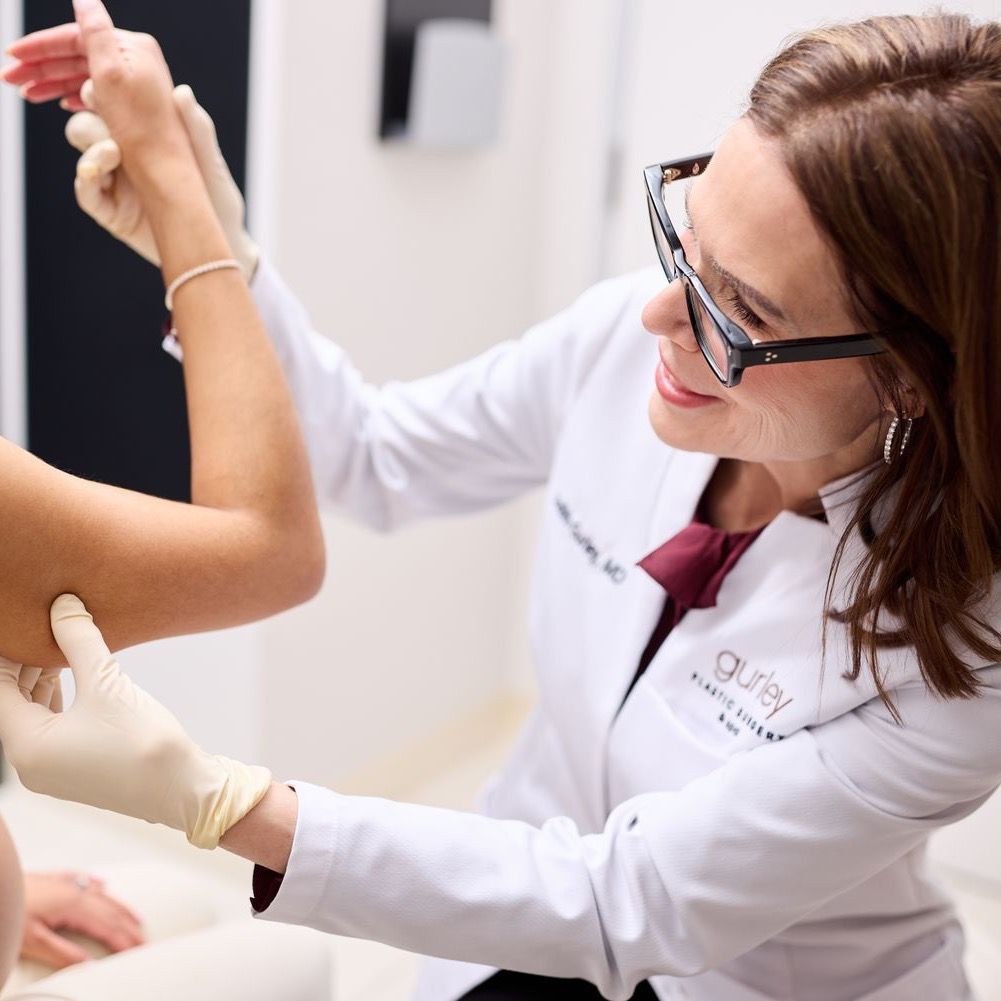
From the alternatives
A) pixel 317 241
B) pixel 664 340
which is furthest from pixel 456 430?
pixel 317 241

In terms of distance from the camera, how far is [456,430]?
1.47 meters

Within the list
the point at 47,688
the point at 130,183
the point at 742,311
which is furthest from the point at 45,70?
the point at 742,311

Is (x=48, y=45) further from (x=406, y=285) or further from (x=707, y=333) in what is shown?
(x=406, y=285)

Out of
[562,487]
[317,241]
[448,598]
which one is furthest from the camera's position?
[448,598]

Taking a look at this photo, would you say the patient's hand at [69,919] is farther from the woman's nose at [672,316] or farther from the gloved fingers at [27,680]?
the woman's nose at [672,316]

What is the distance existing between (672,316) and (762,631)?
12.4 inches

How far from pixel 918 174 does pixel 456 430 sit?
69cm

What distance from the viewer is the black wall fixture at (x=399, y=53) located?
2199mm

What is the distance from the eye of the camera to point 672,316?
3.45 ft

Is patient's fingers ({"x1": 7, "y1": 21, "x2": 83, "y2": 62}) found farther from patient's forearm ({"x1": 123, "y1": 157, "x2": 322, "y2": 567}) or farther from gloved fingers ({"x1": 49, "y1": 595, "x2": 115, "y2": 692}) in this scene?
gloved fingers ({"x1": 49, "y1": 595, "x2": 115, "y2": 692})

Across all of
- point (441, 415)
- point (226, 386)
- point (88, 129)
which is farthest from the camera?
point (441, 415)

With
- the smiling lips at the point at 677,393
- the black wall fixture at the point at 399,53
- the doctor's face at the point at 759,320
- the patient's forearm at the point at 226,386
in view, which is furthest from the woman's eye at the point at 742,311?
the black wall fixture at the point at 399,53

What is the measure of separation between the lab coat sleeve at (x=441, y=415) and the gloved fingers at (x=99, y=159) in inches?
9.0

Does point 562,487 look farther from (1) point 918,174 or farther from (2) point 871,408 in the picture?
(1) point 918,174
